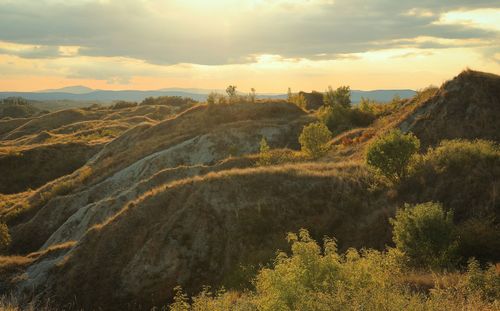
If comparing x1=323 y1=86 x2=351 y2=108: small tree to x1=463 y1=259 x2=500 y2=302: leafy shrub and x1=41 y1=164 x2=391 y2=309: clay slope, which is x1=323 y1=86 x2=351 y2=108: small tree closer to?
x1=41 y1=164 x2=391 y2=309: clay slope

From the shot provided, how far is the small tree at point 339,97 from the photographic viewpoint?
68562 millimetres

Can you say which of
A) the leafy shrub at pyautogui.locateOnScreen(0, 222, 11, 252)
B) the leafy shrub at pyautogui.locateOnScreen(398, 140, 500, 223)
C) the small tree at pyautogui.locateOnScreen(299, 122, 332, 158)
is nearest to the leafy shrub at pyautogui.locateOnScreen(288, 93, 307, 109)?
the small tree at pyautogui.locateOnScreen(299, 122, 332, 158)

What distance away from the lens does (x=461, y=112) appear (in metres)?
39.7

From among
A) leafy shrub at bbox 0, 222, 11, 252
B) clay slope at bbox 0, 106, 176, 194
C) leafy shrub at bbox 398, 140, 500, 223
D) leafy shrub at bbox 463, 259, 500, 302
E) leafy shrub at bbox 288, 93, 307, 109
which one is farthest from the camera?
leafy shrub at bbox 288, 93, 307, 109

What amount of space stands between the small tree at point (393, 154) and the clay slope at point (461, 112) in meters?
12.2

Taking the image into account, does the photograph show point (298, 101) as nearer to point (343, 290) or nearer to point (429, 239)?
point (429, 239)

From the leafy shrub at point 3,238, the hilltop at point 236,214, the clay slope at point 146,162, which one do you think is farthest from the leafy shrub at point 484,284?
the leafy shrub at point 3,238

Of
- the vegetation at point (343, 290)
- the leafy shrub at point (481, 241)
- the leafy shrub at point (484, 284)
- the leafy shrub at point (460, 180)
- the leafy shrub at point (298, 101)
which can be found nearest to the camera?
the vegetation at point (343, 290)

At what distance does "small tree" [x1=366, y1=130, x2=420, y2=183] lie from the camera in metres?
27.5

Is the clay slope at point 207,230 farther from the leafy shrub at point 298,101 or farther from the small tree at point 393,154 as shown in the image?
the leafy shrub at point 298,101

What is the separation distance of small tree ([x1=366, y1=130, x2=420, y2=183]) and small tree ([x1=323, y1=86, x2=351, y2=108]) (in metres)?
38.4

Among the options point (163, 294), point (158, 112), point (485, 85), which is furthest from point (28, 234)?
point (158, 112)

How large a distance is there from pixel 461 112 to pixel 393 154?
54.1ft

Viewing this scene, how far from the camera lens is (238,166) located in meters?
43.1
